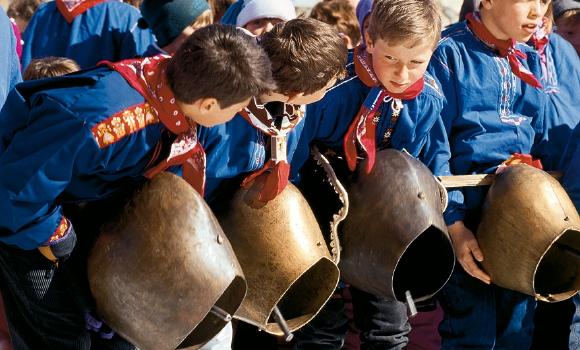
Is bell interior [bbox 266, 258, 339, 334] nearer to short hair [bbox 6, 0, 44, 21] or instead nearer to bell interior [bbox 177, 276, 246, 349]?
bell interior [bbox 177, 276, 246, 349]

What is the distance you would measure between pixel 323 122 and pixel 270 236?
1.50 ft

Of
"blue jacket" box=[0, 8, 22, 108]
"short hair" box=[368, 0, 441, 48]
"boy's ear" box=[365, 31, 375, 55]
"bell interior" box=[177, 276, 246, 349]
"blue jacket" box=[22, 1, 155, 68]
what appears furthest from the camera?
"blue jacket" box=[22, 1, 155, 68]

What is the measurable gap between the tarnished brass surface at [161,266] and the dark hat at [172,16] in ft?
3.82

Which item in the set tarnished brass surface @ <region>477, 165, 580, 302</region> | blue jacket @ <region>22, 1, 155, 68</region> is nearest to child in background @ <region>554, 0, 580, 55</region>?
tarnished brass surface @ <region>477, 165, 580, 302</region>

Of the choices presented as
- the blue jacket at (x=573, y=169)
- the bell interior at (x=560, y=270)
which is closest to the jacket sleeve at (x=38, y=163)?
the bell interior at (x=560, y=270)

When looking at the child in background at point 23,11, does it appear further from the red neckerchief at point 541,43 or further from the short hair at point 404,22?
the red neckerchief at point 541,43

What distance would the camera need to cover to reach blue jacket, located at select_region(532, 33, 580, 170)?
3615 millimetres

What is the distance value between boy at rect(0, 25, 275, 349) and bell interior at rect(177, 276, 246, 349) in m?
0.28

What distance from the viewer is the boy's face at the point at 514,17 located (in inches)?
135

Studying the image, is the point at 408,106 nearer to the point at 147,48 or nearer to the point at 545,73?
the point at 545,73

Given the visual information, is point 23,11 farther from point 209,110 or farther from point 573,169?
point 573,169

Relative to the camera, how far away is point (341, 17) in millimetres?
4133

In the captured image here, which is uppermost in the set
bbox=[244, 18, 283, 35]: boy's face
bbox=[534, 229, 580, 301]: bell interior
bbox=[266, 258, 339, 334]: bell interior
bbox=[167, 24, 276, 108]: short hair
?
bbox=[167, 24, 276, 108]: short hair

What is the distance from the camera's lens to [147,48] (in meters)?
3.84
